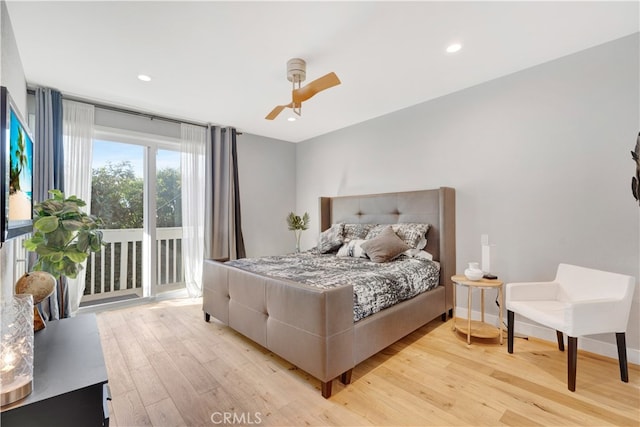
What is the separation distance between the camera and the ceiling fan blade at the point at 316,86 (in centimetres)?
216

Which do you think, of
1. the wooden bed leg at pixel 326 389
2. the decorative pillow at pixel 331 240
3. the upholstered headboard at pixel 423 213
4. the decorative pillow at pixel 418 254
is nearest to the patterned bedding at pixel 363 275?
the decorative pillow at pixel 418 254

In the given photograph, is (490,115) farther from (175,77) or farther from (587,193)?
(175,77)

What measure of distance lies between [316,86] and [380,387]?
2.31 metres

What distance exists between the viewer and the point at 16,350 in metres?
0.97

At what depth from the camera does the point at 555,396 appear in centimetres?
180

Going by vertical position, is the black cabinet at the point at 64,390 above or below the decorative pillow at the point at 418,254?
below

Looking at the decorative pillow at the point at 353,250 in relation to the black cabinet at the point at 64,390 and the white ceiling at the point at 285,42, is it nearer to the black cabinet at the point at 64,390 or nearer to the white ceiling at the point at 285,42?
the white ceiling at the point at 285,42

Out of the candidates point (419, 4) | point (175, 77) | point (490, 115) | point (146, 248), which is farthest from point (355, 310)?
point (146, 248)

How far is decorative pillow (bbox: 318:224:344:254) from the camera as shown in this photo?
376 cm

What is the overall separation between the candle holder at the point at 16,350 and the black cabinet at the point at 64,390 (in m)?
0.04

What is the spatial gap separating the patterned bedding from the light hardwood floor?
496 millimetres

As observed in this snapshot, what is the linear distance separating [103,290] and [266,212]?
2521mm

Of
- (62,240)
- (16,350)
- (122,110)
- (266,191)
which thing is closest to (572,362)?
(16,350)

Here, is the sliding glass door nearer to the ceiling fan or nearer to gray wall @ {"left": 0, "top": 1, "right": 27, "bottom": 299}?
gray wall @ {"left": 0, "top": 1, "right": 27, "bottom": 299}
